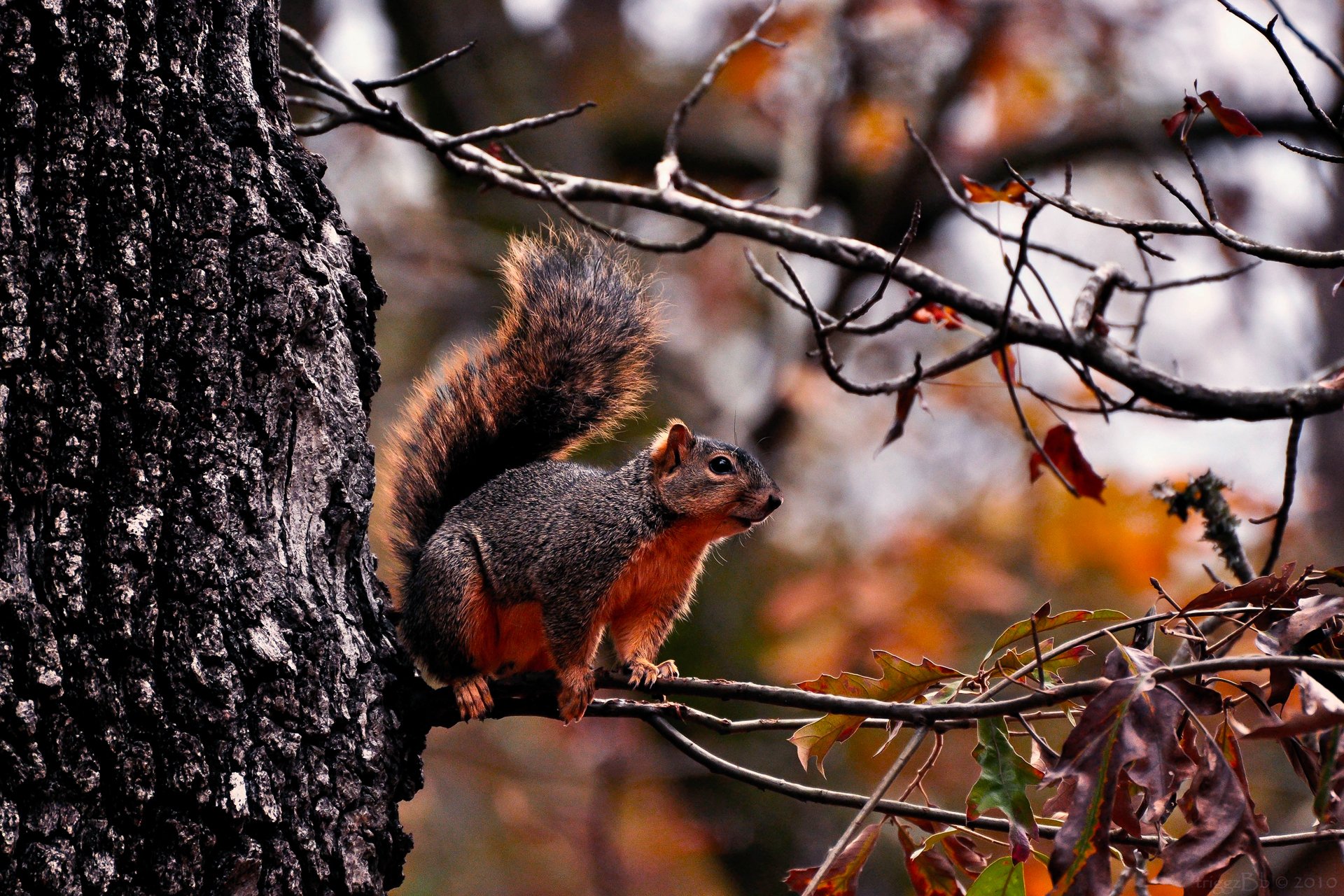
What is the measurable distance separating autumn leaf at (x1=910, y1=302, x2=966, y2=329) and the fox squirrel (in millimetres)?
657

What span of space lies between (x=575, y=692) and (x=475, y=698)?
21 centimetres

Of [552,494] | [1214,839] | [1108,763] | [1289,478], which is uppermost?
[552,494]

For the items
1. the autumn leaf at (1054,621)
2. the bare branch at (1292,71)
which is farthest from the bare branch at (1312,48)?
the autumn leaf at (1054,621)

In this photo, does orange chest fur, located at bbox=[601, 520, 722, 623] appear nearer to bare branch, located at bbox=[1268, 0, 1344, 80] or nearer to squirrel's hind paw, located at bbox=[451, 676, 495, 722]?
squirrel's hind paw, located at bbox=[451, 676, 495, 722]

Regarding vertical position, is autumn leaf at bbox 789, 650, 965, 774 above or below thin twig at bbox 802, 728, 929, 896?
above

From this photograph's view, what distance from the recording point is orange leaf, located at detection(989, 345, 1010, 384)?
1.83m

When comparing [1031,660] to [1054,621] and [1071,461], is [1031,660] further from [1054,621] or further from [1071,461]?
[1071,461]

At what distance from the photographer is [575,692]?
2.07 metres

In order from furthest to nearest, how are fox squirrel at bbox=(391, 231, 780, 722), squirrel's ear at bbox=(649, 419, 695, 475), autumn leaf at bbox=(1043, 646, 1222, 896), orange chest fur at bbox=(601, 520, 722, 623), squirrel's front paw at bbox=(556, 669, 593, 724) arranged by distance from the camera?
squirrel's ear at bbox=(649, 419, 695, 475) < orange chest fur at bbox=(601, 520, 722, 623) < fox squirrel at bbox=(391, 231, 780, 722) < squirrel's front paw at bbox=(556, 669, 593, 724) < autumn leaf at bbox=(1043, 646, 1222, 896)

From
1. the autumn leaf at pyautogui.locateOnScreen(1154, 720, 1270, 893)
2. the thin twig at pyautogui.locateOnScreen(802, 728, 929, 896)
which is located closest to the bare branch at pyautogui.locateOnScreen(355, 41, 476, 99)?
the thin twig at pyautogui.locateOnScreen(802, 728, 929, 896)

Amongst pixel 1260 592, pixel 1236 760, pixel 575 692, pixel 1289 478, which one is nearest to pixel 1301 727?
pixel 1236 760

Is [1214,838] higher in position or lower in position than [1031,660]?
lower

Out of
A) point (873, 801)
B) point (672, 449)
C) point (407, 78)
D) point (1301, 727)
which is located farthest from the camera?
point (672, 449)

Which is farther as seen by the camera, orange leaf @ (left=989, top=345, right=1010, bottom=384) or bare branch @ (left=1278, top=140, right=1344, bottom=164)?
orange leaf @ (left=989, top=345, right=1010, bottom=384)
